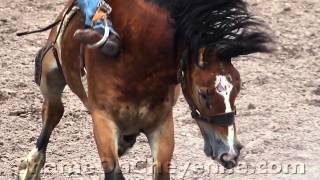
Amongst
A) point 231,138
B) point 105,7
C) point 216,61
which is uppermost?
point 105,7

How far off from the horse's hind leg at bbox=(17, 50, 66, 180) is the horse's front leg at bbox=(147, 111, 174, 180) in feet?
3.66

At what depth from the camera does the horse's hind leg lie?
16.5 ft

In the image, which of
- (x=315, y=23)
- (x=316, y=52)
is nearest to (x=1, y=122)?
(x=316, y=52)

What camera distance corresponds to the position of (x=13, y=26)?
888 cm

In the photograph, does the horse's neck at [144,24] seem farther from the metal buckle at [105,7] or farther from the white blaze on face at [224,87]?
the white blaze on face at [224,87]

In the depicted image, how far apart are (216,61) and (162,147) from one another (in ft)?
2.52

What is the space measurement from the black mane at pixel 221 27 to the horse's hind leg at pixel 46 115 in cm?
154

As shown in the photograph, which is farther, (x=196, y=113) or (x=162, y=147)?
(x=162, y=147)

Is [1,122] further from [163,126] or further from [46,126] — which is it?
[163,126]

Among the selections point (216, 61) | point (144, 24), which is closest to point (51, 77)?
point (144, 24)

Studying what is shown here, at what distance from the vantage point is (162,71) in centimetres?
386

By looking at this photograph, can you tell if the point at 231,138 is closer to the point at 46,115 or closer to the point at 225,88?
the point at 225,88

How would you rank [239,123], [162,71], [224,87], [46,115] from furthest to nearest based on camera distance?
[239,123]
[46,115]
[162,71]
[224,87]

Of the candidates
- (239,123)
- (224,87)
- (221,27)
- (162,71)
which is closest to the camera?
(224,87)
